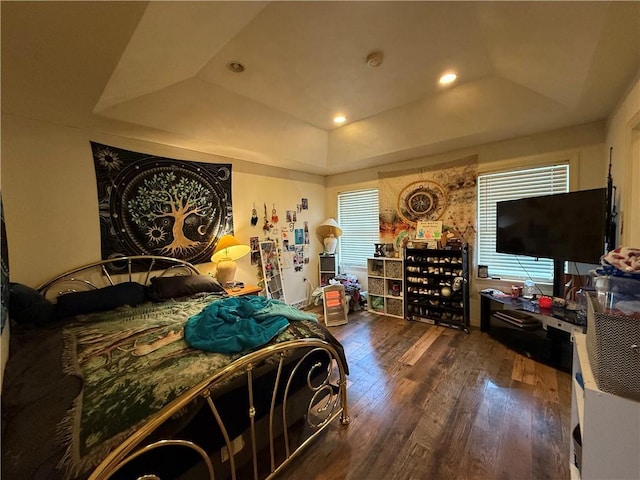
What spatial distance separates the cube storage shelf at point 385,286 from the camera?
374cm

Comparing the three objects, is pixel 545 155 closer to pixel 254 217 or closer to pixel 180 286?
pixel 254 217

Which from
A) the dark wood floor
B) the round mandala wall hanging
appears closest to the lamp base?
the dark wood floor

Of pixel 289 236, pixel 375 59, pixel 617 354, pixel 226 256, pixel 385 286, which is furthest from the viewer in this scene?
pixel 289 236

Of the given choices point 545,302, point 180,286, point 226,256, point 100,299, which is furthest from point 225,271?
point 545,302

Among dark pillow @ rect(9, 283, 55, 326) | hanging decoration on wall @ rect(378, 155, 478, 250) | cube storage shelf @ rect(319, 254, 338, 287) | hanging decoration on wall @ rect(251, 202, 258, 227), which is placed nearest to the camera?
dark pillow @ rect(9, 283, 55, 326)

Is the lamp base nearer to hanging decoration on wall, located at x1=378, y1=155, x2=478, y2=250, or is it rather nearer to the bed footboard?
the bed footboard

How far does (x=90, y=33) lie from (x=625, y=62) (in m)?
3.15

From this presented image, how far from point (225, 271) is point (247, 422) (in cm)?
209

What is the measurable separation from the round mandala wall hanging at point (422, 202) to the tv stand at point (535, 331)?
125 cm

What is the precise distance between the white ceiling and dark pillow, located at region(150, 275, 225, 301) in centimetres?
154

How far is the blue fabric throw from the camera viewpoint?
4.72 ft

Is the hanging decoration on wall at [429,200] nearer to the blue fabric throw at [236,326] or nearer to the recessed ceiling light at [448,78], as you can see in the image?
the recessed ceiling light at [448,78]

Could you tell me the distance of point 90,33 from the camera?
4.46ft

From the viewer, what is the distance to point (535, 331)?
2645 mm
